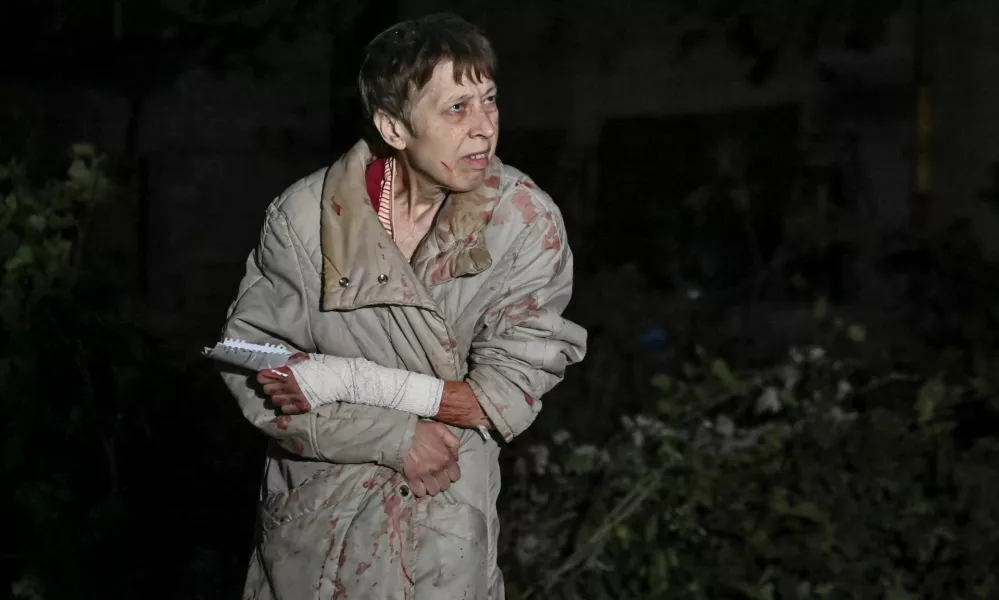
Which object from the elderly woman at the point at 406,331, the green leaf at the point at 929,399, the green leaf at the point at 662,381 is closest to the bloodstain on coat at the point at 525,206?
the elderly woman at the point at 406,331

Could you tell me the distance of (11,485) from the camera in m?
4.92

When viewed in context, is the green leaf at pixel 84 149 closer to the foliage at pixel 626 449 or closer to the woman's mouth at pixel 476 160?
the foliage at pixel 626 449

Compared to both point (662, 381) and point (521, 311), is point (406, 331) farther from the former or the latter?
point (662, 381)

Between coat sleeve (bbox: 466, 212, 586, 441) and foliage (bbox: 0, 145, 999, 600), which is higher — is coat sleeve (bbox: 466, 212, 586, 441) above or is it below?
above

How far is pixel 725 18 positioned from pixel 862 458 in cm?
178

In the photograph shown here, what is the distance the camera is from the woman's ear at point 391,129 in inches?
105

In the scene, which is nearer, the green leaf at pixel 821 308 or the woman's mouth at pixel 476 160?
the woman's mouth at pixel 476 160

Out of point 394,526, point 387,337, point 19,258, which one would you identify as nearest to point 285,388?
point 387,337

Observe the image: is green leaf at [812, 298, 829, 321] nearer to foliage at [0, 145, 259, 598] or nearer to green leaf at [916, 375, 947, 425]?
green leaf at [916, 375, 947, 425]

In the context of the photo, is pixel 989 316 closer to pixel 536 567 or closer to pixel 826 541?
pixel 826 541

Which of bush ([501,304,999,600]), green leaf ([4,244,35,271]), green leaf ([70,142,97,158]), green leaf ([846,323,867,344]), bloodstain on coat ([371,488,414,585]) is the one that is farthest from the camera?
green leaf ([70,142,97,158])

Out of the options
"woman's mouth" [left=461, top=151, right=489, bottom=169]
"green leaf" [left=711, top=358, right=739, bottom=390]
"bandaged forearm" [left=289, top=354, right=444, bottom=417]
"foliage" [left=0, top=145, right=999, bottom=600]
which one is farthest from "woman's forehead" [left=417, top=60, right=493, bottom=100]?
"green leaf" [left=711, top=358, right=739, bottom=390]

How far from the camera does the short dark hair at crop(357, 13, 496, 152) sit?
8.55 feet

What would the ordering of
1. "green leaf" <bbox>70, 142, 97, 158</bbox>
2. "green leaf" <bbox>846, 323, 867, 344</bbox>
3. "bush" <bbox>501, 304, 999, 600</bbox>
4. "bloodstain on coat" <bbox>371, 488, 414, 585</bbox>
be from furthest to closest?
1. "green leaf" <bbox>70, 142, 97, 158</bbox>
2. "green leaf" <bbox>846, 323, 867, 344</bbox>
3. "bush" <bbox>501, 304, 999, 600</bbox>
4. "bloodstain on coat" <bbox>371, 488, 414, 585</bbox>
